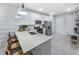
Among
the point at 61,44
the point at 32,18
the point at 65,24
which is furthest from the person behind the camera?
the point at 61,44

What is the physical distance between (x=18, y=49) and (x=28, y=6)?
5.74ft

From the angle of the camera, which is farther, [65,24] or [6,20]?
[6,20]

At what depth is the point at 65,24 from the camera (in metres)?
2.97

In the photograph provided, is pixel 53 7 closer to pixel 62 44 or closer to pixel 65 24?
pixel 65 24

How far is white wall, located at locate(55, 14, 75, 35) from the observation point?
288 cm

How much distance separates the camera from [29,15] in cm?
309

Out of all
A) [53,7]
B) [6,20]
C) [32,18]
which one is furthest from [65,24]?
[6,20]

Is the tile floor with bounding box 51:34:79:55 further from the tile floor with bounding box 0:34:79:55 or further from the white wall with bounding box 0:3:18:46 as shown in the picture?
the white wall with bounding box 0:3:18:46

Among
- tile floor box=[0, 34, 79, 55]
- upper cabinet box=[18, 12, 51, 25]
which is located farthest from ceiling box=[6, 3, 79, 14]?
tile floor box=[0, 34, 79, 55]

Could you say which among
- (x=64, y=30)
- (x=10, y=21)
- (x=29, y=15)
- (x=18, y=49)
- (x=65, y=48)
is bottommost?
(x=65, y=48)

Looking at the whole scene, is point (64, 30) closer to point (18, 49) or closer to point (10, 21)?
point (18, 49)

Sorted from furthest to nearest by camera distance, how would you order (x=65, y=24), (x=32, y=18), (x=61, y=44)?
(x=61, y=44) < (x=32, y=18) < (x=65, y=24)
